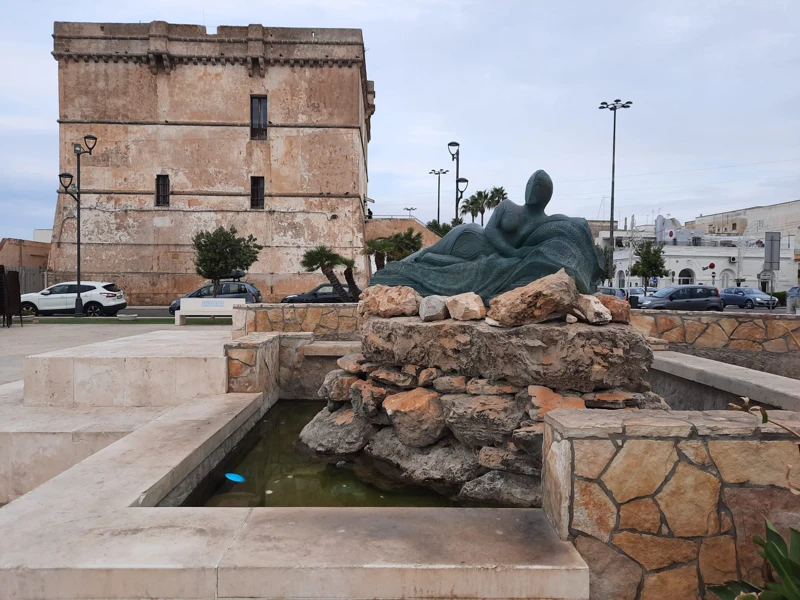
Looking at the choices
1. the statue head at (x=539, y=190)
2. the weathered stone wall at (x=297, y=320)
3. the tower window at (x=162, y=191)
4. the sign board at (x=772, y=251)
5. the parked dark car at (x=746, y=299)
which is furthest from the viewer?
the tower window at (x=162, y=191)

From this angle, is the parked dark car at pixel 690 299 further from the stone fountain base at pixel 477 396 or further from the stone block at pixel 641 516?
the stone block at pixel 641 516

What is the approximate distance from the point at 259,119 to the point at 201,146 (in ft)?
11.0

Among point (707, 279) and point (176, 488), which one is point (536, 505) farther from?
point (707, 279)

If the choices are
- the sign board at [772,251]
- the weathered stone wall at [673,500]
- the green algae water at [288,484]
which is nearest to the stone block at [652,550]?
the weathered stone wall at [673,500]

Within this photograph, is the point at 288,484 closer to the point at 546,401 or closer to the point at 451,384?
the point at 451,384

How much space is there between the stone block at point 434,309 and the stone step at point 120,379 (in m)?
A: 2.20

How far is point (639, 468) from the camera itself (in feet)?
7.48

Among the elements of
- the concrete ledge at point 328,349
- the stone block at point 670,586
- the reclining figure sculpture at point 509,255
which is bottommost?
the stone block at point 670,586

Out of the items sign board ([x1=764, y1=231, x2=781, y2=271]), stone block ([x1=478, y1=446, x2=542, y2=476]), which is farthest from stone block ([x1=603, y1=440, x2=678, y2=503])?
sign board ([x1=764, y1=231, x2=781, y2=271])

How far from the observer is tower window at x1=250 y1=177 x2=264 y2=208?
28.2m

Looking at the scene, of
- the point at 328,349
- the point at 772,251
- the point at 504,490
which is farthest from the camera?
the point at 772,251

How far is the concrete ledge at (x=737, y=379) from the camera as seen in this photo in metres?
3.83

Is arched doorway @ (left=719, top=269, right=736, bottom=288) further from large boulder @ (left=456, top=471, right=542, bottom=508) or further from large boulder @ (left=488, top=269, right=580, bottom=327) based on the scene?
large boulder @ (left=456, top=471, right=542, bottom=508)

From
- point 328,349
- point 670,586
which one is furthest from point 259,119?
point 670,586
